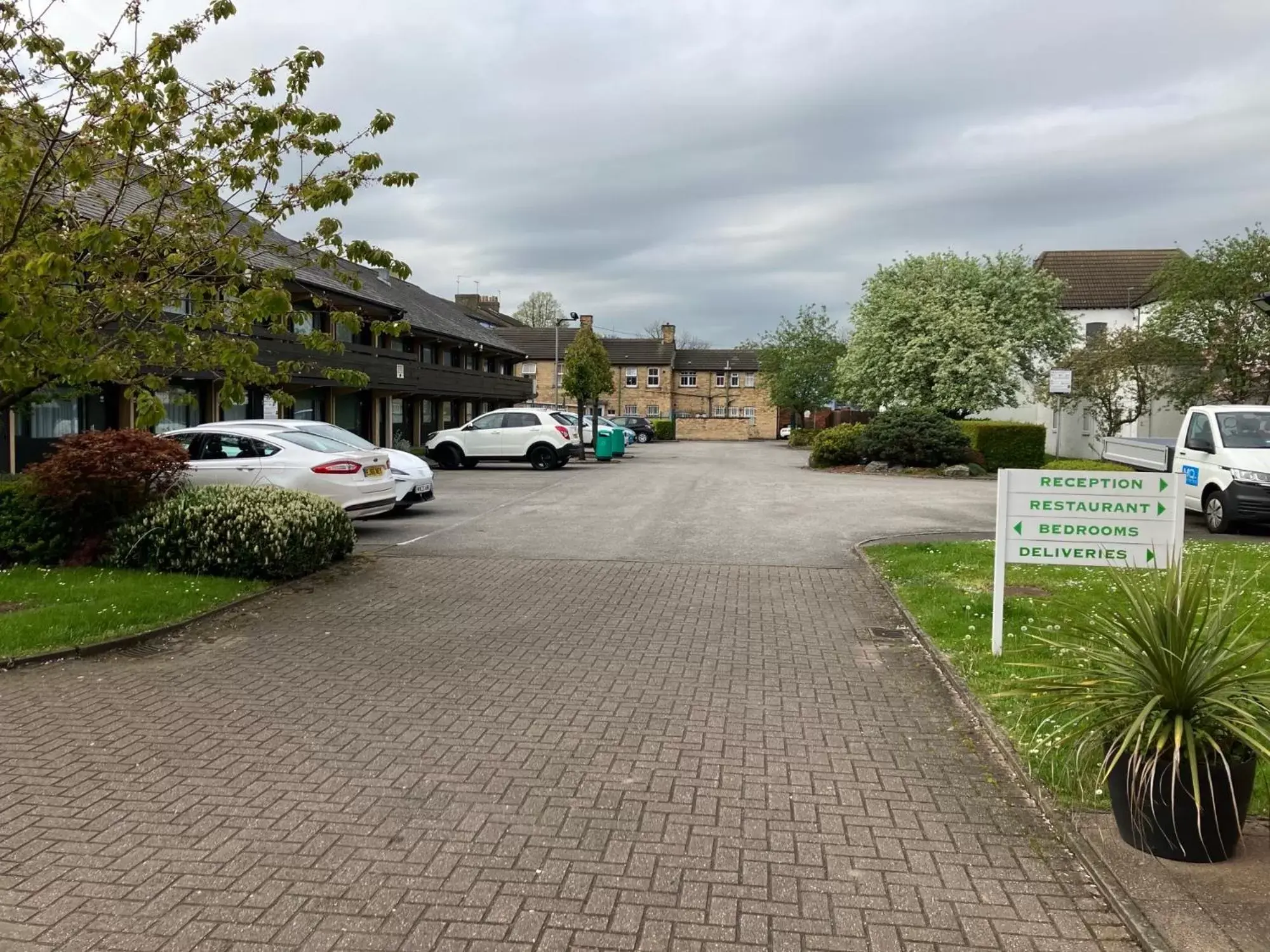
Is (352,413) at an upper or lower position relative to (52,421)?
upper

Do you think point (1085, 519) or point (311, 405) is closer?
point (1085, 519)

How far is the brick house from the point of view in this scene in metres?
77.1

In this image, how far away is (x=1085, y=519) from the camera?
21.0 ft

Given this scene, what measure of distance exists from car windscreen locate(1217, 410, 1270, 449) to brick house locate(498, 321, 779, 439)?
2475 inches

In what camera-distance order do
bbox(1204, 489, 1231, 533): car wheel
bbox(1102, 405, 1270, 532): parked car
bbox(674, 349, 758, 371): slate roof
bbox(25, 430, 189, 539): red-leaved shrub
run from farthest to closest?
bbox(674, 349, 758, 371): slate roof → bbox(1204, 489, 1231, 533): car wheel → bbox(1102, 405, 1270, 532): parked car → bbox(25, 430, 189, 539): red-leaved shrub

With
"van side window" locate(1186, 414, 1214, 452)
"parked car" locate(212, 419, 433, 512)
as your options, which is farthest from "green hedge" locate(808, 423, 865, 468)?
"parked car" locate(212, 419, 433, 512)

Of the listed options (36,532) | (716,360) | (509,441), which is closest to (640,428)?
(716,360)

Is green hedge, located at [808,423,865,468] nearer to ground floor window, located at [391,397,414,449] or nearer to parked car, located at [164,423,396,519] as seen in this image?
ground floor window, located at [391,397,414,449]

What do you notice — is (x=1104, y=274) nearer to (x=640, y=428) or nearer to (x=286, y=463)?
(x=640, y=428)

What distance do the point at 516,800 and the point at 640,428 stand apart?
54.9 meters

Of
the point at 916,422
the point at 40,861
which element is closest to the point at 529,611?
the point at 40,861

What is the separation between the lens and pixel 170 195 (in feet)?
24.8

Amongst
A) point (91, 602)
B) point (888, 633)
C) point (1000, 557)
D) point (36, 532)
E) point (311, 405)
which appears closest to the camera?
point (1000, 557)

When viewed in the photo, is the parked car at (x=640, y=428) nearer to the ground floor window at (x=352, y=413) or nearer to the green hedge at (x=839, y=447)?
the ground floor window at (x=352, y=413)
